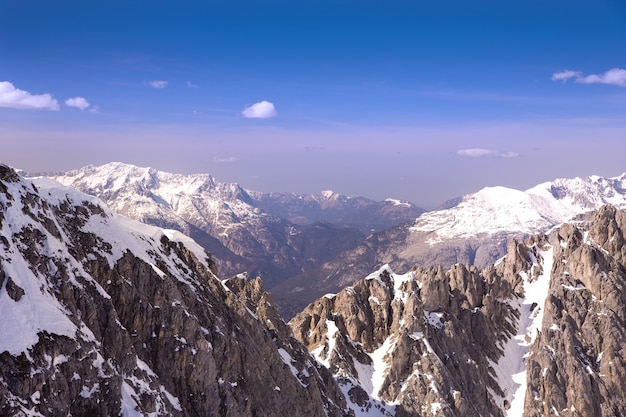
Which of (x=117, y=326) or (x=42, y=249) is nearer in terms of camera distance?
(x=42, y=249)

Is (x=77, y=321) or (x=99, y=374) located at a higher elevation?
(x=77, y=321)

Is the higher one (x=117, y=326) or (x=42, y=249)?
(x=42, y=249)

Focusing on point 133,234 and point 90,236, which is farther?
Result: point 133,234

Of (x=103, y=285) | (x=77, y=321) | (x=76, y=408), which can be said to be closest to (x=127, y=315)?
(x=103, y=285)

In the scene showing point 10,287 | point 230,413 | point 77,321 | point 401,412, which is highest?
point 10,287

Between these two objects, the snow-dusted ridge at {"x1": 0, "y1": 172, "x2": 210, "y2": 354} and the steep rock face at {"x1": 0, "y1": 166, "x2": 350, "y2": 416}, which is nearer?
the snow-dusted ridge at {"x1": 0, "y1": 172, "x2": 210, "y2": 354}

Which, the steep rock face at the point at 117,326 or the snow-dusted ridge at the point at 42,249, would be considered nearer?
the snow-dusted ridge at the point at 42,249

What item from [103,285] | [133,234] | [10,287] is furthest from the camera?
[133,234]

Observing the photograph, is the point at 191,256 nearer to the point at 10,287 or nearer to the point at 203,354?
the point at 203,354
